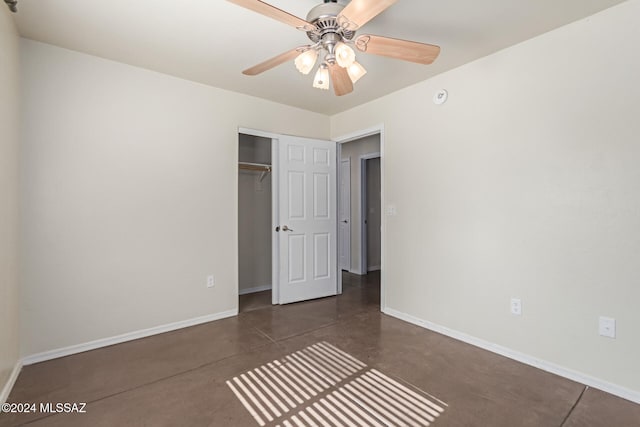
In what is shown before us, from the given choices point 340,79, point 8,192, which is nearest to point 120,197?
point 8,192

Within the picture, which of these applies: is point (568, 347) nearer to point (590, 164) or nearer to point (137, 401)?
point (590, 164)

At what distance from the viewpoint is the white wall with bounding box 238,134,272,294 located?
13.5 feet

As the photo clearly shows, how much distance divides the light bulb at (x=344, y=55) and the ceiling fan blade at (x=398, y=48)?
8cm

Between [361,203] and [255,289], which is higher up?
[361,203]

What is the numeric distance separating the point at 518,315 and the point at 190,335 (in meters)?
2.76

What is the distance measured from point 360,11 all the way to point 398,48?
389 mm

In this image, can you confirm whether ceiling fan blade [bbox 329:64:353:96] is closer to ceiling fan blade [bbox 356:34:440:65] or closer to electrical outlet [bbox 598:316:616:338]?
ceiling fan blade [bbox 356:34:440:65]

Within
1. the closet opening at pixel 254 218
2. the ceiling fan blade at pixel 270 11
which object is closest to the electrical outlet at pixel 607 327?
the ceiling fan blade at pixel 270 11

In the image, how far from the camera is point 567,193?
2.08 metres

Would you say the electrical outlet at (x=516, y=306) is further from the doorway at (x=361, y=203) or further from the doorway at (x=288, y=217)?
the doorway at (x=361, y=203)

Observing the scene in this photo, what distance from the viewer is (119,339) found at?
2.61 meters

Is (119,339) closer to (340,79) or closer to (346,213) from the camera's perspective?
(340,79)

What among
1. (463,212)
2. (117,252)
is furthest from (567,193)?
(117,252)

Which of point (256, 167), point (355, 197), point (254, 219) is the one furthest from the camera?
point (355, 197)
